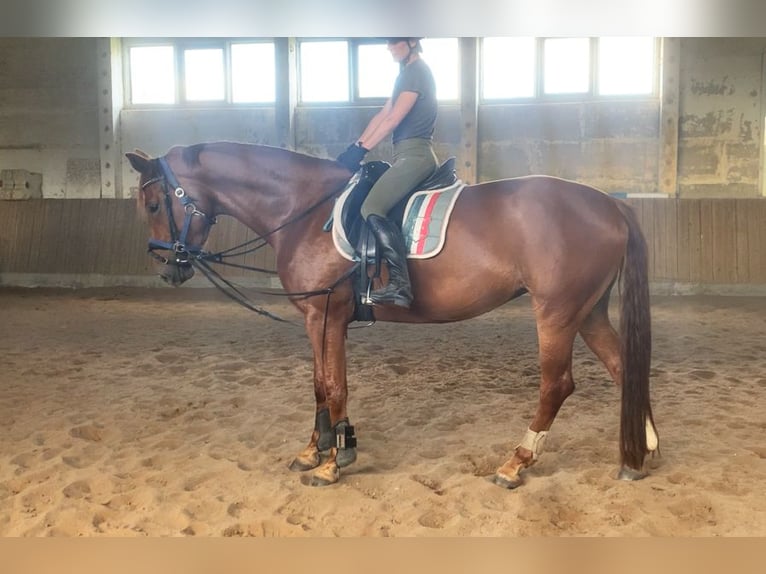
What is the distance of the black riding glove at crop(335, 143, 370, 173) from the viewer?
8.67 feet

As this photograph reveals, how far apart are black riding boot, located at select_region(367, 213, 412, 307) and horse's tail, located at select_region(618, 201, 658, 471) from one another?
0.93 meters

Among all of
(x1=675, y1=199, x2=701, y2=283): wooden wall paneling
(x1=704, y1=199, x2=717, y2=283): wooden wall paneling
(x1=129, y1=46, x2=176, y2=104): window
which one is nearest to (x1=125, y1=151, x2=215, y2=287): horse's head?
(x1=675, y1=199, x2=701, y2=283): wooden wall paneling

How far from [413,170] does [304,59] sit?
8.89 meters

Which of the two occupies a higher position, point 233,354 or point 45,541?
point 45,541

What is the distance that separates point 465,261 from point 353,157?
70cm

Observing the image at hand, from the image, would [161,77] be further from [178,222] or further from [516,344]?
[178,222]

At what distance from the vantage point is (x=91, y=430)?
131 inches

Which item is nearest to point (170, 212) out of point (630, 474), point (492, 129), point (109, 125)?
point (630, 474)

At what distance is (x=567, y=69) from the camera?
10016mm

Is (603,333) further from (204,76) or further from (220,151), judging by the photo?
(204,76)

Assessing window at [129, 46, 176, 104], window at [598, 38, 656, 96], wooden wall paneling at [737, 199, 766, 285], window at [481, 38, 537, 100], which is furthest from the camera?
window at [129, 46, 176, 104]

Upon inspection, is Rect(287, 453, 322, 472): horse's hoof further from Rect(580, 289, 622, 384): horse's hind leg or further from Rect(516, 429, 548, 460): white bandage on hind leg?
Rect(580, 289, 622, 384): horse's hind leg

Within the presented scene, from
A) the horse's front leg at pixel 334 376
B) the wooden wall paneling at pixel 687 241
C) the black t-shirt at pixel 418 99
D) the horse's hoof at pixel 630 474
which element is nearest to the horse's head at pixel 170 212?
the horse's front leg at pixel 334 376

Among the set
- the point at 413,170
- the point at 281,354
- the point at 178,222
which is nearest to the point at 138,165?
the point at 178,222
